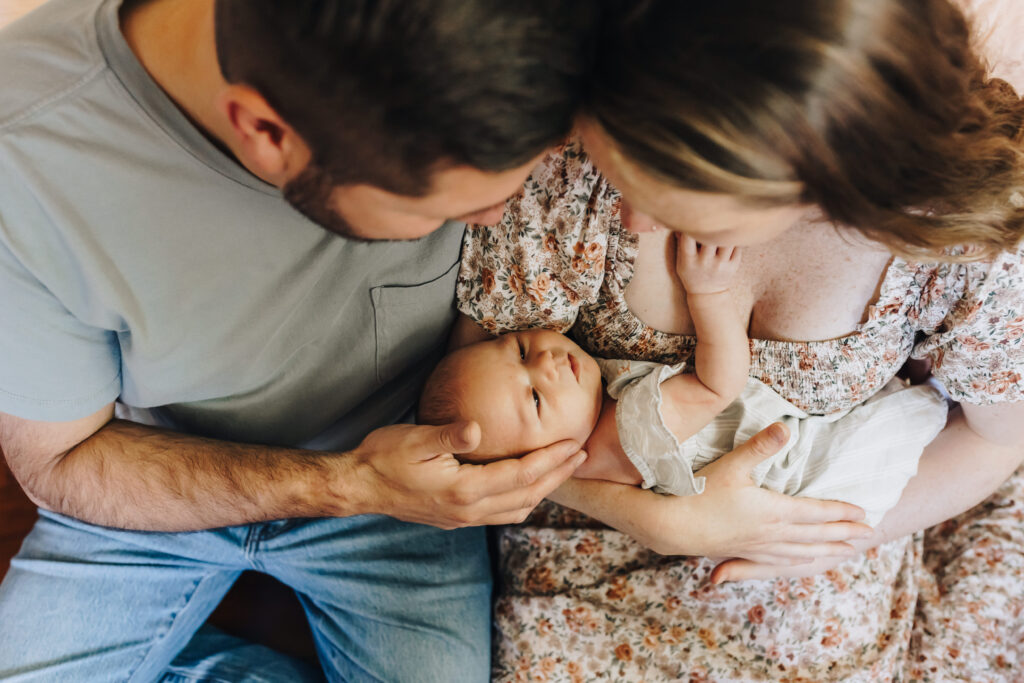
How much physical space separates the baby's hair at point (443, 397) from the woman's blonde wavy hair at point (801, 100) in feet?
1.99

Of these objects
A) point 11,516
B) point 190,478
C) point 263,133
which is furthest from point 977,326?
point 11,516

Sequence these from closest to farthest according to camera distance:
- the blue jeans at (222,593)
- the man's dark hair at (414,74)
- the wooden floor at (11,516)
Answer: the man's dark hair at (414,74), the blue jeans at (222,593), the wooden floor at (11,516)

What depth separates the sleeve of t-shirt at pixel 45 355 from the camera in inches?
40.7

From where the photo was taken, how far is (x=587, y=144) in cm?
90

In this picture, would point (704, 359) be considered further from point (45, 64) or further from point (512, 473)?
point (45, 64)

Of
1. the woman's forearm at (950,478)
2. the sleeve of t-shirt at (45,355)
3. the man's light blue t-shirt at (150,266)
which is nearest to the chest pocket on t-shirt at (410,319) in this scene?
the man's light blue t-shirt at (150,266)

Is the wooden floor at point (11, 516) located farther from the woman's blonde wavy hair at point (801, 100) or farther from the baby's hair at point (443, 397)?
the woman's blonde wavy hair at point (801, 100)

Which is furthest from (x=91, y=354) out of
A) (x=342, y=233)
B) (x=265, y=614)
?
(x=265, y=614)

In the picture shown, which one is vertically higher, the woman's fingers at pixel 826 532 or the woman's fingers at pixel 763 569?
the woman's fingers at pixel 826 532

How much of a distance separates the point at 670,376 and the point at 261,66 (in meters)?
0.82

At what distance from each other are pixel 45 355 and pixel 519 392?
734 millimetres

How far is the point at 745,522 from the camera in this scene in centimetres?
125

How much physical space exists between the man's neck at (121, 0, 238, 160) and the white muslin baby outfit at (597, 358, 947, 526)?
0.78m

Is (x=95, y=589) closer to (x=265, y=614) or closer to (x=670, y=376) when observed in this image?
(x=265, y=614)
